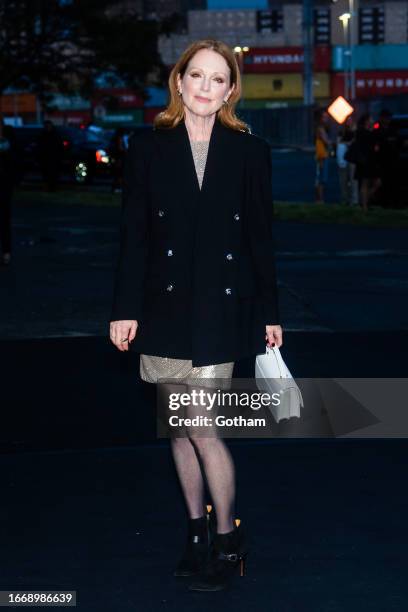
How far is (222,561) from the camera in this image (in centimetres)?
520

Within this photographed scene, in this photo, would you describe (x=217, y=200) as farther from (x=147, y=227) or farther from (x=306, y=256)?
(x=306, y=256)

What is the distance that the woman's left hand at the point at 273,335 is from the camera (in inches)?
203

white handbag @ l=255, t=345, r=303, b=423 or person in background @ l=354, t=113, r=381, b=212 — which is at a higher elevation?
white handbag @ l=255, t=345, r=303, b=423

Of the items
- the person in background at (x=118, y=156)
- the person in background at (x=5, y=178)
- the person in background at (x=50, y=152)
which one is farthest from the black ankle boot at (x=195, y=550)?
the person in background at (x=50, y=152)

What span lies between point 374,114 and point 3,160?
59.0 meters

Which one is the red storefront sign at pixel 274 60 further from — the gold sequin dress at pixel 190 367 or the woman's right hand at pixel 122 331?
the woman's right hand at pixel 122 331

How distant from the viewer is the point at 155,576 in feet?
17.4

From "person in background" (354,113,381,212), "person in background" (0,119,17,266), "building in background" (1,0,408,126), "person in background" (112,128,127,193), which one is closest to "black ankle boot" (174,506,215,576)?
"person in background" (0,119,17,266)

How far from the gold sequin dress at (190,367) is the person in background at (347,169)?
2363 cm

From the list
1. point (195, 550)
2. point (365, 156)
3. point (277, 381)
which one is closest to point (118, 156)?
point (365, 156)

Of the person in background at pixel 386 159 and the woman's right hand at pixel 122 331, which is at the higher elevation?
the woman's right hand at pixel 122 331

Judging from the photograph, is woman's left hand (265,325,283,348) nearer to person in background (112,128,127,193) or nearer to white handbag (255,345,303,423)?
white handbag (255,345,303,423)

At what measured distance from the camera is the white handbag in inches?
211

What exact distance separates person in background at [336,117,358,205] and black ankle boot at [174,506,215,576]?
2356 centimetres
